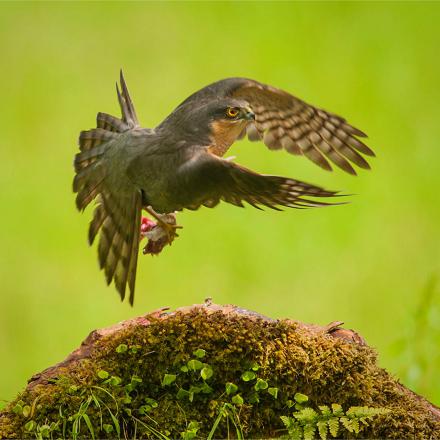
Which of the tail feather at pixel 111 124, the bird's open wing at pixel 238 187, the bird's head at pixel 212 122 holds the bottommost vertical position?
the bird's open wing at pixel 238 187

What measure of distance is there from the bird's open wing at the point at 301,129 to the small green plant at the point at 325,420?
178 centimetres

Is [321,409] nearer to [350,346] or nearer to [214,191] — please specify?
[350,346]

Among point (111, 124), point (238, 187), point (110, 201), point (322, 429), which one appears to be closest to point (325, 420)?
point (322, 429)

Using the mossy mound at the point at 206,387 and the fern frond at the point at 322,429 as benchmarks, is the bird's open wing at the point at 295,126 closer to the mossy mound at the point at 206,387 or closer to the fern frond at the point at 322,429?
the mossy mound at the point at 206,387

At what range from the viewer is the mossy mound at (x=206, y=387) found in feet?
10.3

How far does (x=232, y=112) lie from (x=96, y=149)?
839mm

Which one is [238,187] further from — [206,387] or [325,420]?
[325,420]

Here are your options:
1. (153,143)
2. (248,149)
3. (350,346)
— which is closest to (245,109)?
(153,143)

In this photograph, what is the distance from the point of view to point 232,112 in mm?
4102

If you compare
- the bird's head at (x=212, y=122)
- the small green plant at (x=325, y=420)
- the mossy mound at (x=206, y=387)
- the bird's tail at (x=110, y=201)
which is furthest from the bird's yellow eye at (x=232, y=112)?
the small green plant at (x=325, y=420)

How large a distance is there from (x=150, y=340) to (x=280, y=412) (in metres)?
0.63

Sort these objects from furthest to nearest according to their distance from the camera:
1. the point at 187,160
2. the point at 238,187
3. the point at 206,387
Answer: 1. the point at 187,160
2. the point at 238,187
3. the point at 206,387

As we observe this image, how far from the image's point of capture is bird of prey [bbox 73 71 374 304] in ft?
11.4

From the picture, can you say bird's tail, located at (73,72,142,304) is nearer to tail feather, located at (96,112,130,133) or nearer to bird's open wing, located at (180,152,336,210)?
tail feather, located at (96,112,130,133)
